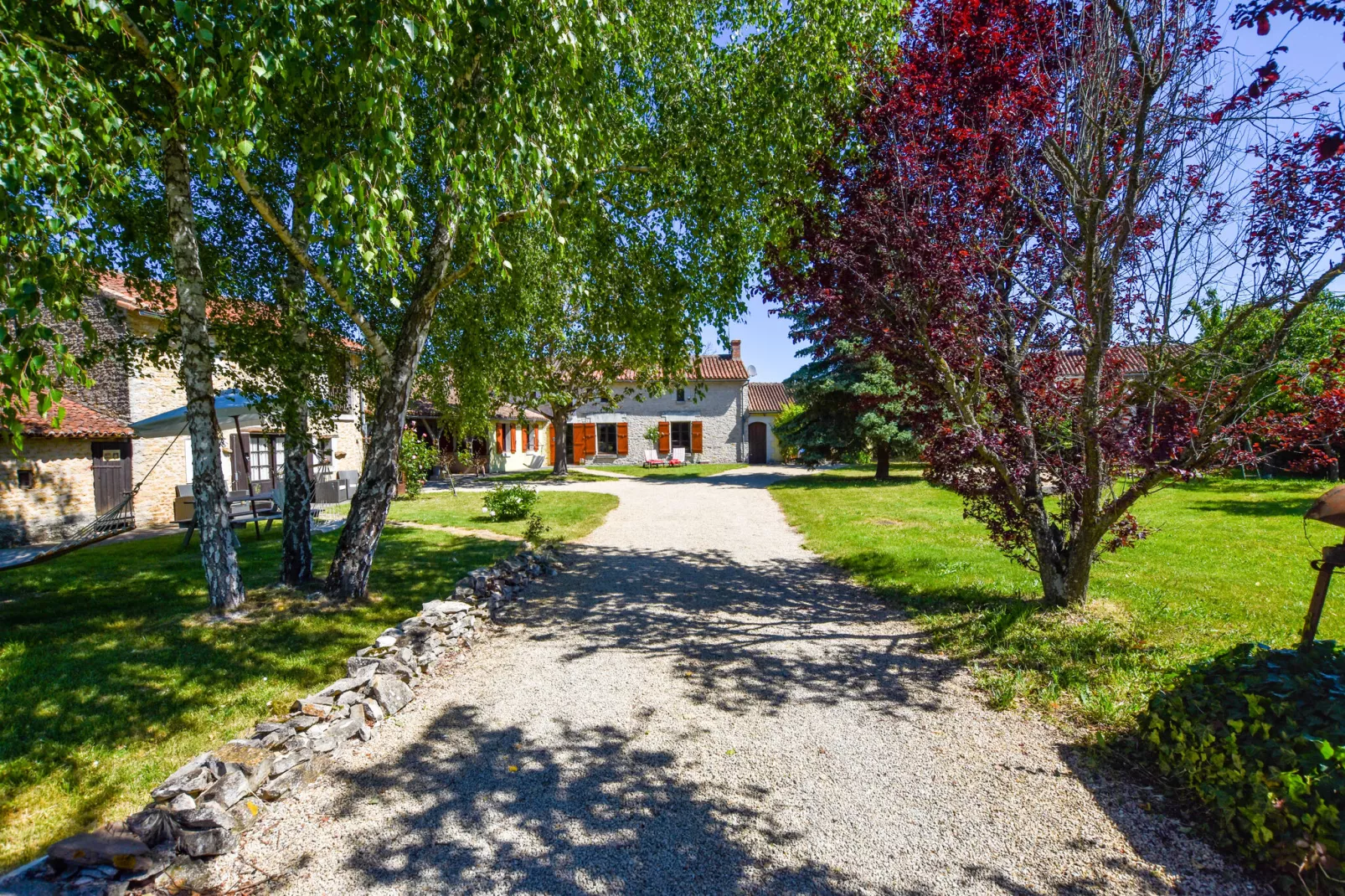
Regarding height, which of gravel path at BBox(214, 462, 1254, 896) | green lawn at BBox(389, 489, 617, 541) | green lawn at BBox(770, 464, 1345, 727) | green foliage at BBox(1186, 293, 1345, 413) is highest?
green foliage at BBox(1186, 293, 1345, 413)

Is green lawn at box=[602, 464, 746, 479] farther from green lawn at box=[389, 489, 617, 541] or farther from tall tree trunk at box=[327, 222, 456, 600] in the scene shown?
tall tree trunk at box=[327, 222, 456, 600]

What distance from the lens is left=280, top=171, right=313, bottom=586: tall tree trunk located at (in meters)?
5.65

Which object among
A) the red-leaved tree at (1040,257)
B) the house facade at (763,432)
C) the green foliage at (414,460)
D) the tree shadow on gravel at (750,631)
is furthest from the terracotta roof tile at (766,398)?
the red-leaved tree at (1040,257)

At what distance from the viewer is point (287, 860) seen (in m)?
2.58

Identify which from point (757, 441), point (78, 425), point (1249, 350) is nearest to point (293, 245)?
point (1249, 350)

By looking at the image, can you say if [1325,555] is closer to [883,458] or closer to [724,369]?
[883,458]

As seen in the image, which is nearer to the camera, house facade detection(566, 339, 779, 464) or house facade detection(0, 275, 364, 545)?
house facade detection(0, 275, 364, 545)

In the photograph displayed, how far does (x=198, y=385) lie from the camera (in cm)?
520

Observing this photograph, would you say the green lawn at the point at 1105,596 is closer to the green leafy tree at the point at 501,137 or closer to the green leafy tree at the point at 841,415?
the green leafy tree at the point at 501,137

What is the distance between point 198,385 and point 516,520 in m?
6.87

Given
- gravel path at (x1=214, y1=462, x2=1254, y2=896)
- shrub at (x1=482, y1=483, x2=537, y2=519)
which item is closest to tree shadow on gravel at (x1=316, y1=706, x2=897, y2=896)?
gravel path at (x1=214, y1=462, x2=1254, y2=896)

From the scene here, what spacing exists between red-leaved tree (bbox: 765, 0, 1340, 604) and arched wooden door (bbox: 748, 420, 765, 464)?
A: 84.7 ft

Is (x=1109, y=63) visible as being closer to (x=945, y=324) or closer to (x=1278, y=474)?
(x=945, y=324)

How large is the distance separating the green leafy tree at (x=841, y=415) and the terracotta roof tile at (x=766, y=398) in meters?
11.2
